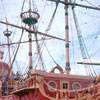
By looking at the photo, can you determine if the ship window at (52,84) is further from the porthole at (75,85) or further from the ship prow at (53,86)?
the porthole at (75,85)

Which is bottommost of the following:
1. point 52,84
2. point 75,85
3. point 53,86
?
point 53,86

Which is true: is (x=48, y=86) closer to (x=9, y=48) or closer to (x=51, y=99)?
(x=51, y=99)

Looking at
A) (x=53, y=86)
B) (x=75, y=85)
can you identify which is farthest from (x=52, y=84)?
(x=75, y=85)

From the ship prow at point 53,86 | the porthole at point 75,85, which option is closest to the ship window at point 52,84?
the ship prow at point 53,86

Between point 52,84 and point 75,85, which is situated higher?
point 75,85

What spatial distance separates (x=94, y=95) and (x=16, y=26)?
16966 mm

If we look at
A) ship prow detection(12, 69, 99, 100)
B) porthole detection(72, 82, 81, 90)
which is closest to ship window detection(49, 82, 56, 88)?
ship prow detection(12, 69, 99, 100)

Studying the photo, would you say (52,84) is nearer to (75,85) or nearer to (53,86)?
(53,86)

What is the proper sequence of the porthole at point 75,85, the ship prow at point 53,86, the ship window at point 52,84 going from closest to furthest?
the ship prow at point 53,86 < the ship window at point 52,84 < the porthole at point 75,85

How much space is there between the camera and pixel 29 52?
100 ft

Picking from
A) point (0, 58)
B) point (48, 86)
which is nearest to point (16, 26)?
point (0, 58)

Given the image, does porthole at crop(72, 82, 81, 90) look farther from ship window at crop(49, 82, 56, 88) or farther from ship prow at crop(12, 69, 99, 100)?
ship window at crop(49, 82, 56, 88)

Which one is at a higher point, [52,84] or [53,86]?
[52,84]

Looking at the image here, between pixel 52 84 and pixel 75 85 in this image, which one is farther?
pixel 75 85
